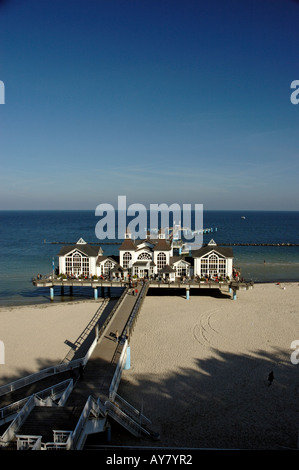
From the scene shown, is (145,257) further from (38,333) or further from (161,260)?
(38,333)

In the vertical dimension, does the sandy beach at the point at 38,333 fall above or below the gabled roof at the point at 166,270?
below

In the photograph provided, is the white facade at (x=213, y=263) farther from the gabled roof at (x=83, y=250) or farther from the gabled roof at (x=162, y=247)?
the gabled roof at (x=83, y=250)

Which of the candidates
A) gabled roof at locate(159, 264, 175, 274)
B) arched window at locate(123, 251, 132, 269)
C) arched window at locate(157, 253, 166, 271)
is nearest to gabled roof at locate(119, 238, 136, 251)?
arched window at locate(123, 251, 132, 269)

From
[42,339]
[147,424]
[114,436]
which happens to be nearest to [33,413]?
[114,436]

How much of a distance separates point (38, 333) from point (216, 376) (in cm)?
1105

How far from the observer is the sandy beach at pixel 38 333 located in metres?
16.6

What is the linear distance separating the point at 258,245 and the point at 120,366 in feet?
195

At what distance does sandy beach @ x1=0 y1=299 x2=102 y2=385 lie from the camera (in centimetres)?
1657

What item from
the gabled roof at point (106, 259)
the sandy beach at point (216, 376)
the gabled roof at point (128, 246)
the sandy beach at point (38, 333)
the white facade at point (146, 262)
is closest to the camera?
the sandy beach at point (216, 376)

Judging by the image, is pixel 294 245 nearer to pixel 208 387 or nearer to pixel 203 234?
pixel 203 234

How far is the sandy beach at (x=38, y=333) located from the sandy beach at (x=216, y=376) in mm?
4032

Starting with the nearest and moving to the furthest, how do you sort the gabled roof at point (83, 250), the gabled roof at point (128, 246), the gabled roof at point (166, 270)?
1. the gabled roof at point (166, 270)
2. the gabled roof at point (128, 246)
3. the gabled roof at point (83, 250)

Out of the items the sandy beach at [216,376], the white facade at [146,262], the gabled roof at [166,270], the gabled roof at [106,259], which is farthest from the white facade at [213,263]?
the gabled roof at [106,259]

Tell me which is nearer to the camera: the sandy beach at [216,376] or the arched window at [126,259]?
the sandy beach at [216,376]
